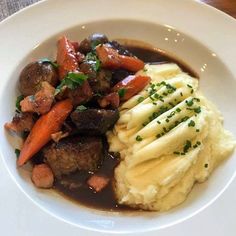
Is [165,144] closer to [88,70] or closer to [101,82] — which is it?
[101,82]

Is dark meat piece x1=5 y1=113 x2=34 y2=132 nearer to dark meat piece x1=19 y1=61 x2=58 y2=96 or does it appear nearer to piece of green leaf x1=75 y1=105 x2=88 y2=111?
dark meat piece x1=19 y1=61 x2=58 y2=96

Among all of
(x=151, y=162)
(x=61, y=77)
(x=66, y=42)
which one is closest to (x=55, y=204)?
(x=151, y=162)

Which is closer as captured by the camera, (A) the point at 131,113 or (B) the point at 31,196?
(B) the point at 31,196

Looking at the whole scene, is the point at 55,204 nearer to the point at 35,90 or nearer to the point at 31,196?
the point at 31,196

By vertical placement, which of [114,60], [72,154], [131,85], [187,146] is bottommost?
[187,146]

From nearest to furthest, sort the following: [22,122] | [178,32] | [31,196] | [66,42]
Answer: [31,196] → [22,122] → [66,42] → [178,32]

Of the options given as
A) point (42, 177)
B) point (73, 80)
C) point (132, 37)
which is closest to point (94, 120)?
point (73, 80)
